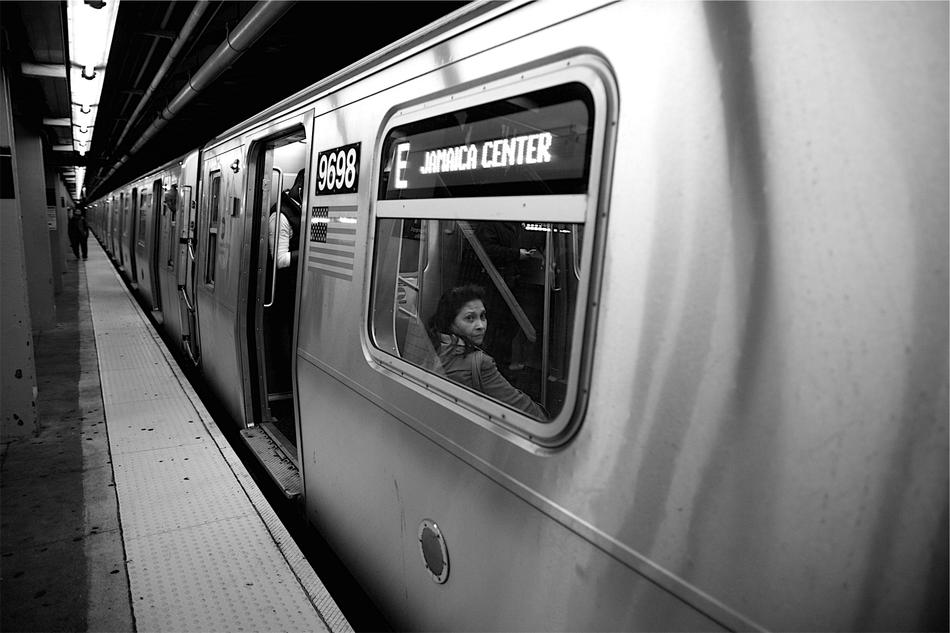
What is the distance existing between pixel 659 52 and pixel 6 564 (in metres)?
3.36

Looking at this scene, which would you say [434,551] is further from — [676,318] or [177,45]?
[177,45]

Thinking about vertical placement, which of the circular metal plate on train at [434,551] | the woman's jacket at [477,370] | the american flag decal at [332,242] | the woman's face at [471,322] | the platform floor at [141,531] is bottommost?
the platform floor at [141,531]

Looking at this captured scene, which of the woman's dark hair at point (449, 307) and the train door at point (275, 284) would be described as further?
the train door at point (275, 284)

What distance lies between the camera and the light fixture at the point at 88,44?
430 centimetres

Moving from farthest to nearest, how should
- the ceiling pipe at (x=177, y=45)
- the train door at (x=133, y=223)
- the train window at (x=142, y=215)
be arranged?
the train door at (x=133, y=223) < the train window at (x=142, y=215) < the ceiling pipe at (x=177, y=45)

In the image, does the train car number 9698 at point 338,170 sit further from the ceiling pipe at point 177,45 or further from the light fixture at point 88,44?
the ceiling pipe at point 177,45

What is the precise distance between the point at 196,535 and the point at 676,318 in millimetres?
2565

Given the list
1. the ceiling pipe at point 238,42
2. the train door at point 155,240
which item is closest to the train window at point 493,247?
the ceiling pipe at point 238,42

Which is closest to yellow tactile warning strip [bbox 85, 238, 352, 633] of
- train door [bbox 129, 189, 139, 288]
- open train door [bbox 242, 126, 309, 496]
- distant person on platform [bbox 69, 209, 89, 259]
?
open train door [bbox 242, 126, 309, 496]

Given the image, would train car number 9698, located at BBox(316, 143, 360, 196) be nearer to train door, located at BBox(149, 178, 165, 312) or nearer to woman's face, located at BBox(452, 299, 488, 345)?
woman's face, located at BBox(452, 299, 488, 345)

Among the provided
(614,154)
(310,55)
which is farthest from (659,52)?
(310,55)

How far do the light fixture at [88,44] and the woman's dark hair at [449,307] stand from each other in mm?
3437

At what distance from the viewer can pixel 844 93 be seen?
1.02m

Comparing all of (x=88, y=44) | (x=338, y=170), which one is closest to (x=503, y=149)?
(x=338, y=170)
